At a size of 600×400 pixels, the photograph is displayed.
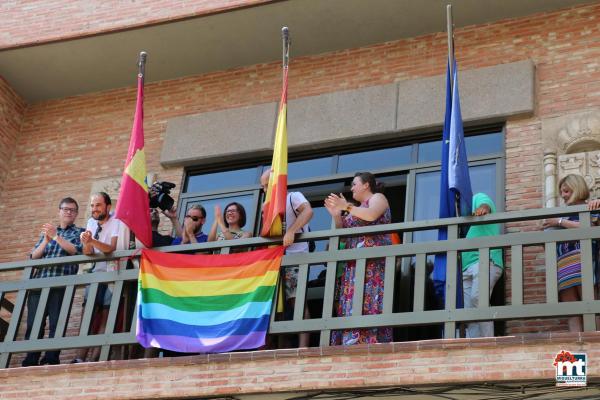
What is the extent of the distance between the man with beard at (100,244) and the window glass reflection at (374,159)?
255 cm

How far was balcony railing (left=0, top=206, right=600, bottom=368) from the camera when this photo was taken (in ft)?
26.9

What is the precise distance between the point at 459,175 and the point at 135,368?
3.09 meters

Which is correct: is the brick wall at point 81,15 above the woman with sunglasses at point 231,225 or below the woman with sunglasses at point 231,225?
above

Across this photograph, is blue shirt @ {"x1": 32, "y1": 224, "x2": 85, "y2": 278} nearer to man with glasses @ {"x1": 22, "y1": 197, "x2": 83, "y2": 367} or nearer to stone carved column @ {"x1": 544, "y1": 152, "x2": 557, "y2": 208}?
man with glasses @ {"x1": 22, "y1": 197, "x2": 83, "y2": 367}

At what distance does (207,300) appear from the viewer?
30.4 ft

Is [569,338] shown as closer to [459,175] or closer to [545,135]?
[459,175]

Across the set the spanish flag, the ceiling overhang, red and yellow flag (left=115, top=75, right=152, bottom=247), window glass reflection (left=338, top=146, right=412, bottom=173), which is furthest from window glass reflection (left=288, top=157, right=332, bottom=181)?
the spanish flag

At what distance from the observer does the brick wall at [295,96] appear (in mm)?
10672

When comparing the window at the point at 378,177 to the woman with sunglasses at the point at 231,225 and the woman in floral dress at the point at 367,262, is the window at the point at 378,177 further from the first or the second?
the woman in floral dress at the point at 367,262

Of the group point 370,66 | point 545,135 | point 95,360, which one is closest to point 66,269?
point 95,360

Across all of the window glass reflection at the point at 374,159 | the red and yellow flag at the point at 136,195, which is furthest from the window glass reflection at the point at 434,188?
the red and yellow flag at the point at 136,195

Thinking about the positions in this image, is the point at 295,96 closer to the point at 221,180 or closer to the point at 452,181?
the point at 221,180

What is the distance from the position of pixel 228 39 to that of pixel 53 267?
3.28m

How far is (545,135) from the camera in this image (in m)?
10.5
